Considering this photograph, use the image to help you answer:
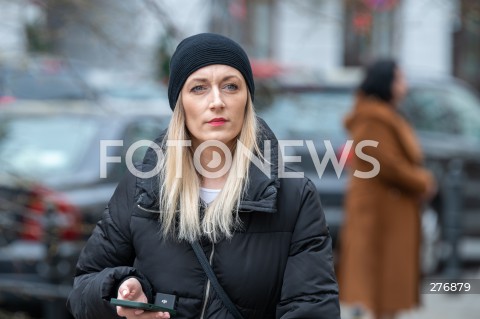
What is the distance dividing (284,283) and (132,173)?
0.54 meters

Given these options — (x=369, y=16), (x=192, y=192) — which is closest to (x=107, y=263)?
(x=192, y=192)

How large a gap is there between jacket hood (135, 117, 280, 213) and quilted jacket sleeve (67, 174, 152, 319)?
0.05 metres

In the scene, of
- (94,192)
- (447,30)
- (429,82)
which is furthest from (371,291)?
(447,30)

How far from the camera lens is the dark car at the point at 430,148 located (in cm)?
816

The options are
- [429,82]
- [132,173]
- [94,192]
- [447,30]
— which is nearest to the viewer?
[132,173]

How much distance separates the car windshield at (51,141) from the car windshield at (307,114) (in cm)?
124

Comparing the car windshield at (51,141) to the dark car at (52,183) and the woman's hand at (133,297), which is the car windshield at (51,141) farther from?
the woman's hand at (133,297)

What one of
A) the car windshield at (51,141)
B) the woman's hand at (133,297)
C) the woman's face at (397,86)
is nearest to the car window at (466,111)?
the woman's face at (397,86)

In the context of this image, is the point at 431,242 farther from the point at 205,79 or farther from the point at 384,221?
the point at 205,79

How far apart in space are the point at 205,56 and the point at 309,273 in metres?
0.66

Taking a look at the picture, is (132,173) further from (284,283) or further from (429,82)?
(429,82)

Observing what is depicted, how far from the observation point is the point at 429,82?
1017 cm

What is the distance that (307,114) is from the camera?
23.1ft

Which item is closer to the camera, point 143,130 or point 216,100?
point 216,100
